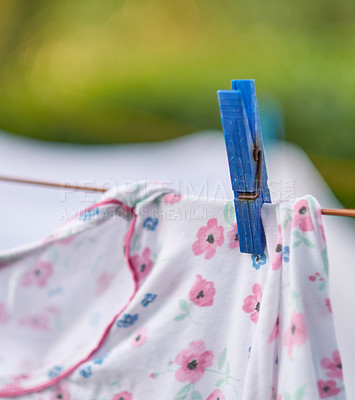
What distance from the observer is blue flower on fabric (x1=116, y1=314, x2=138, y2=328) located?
670 mm

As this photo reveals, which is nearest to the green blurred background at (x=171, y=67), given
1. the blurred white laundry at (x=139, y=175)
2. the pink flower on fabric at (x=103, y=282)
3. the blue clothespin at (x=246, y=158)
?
the blurred white laundry at (x=139, y=175)

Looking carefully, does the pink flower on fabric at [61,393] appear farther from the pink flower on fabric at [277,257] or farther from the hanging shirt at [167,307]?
the pink flower on fabric at [277,257]

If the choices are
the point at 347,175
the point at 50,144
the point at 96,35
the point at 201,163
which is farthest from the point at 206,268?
the point at 96,35

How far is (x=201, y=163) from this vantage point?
1.26 m

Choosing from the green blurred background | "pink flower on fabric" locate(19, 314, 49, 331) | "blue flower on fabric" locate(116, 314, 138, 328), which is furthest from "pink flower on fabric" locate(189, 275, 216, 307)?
the green blurred background

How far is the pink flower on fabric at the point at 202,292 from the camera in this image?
1.98 feet

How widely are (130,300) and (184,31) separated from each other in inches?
114

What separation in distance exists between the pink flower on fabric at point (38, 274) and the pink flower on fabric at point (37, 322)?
6cm

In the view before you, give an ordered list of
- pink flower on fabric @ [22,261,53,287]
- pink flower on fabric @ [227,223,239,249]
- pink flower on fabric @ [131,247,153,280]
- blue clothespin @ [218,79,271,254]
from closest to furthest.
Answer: blue clothespin @ [218,79,271,254] < pink flower on fabric @ [227,223,239,249] < pink flower on fabric @ [131,247,153,280] < pink flower on fabric @ [22,261,53,287]

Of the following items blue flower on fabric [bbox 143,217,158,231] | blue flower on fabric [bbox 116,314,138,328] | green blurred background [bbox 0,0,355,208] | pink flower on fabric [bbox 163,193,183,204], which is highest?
green blurred background [bbox 0,0,355,208]

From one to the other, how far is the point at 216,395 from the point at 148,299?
0.16 m

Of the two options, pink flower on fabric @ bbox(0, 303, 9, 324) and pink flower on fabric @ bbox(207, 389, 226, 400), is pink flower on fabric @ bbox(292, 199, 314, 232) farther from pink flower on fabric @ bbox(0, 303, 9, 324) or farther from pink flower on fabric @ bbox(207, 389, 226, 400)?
pink flower on fabric @ bbox(0, 303, 9, 324)

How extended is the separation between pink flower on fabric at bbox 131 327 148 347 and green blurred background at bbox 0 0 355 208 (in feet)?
8.09

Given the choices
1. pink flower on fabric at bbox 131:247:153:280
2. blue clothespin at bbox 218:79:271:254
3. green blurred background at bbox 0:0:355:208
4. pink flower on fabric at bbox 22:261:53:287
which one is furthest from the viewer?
green blurred background at bbox 0:0:355:208
